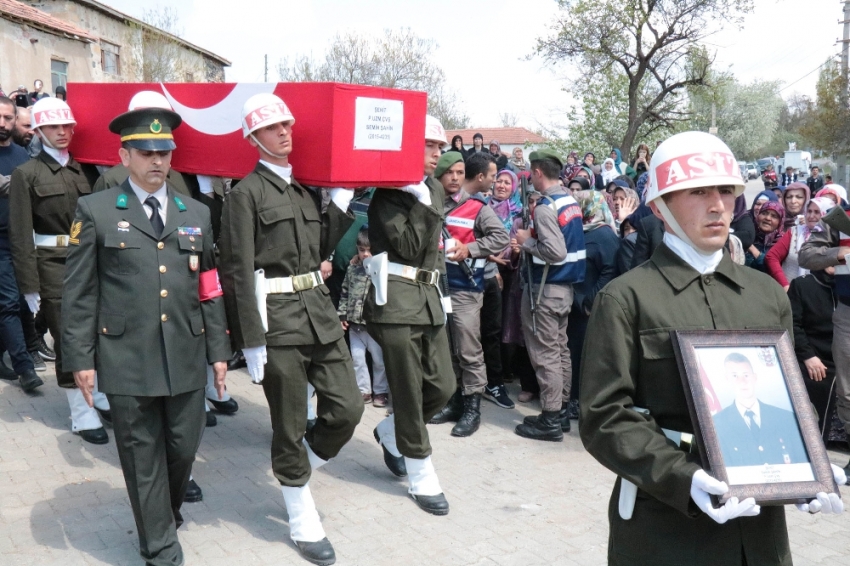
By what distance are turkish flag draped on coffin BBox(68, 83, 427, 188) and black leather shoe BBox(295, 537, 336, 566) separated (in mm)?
1951

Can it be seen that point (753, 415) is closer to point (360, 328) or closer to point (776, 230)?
point (360, 328)

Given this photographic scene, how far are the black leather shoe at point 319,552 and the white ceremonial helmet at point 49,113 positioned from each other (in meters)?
3.75

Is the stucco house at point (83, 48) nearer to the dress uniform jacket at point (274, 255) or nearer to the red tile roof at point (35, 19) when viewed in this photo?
the red tile roof at point (35, 19)

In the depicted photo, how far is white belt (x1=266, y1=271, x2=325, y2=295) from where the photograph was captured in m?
4.49

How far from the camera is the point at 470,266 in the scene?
679cm

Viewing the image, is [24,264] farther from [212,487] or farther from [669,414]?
[669,414]

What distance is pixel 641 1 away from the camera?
85.7 ft

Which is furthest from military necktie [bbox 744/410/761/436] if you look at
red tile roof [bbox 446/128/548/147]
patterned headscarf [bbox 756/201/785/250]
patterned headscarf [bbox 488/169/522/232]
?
red tile roof [bbox 446/128/548/147]

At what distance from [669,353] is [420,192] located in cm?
287

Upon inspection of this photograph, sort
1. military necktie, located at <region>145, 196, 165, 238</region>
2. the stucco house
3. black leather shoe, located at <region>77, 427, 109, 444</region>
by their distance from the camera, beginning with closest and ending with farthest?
military necktie, located at <region>145, 196, 165, 238</region> < black leather shoe, located at <region>77, 427, 109, 444</region> < the stucco house

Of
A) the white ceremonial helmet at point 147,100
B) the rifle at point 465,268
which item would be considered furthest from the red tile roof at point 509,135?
the white ceremonial helmet at point 147,100

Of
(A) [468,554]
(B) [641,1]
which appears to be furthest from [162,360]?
(B) [641,1]

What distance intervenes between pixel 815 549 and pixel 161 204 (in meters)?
4.09

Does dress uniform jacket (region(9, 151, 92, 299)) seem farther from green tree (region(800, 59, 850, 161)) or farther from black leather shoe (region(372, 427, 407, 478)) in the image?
green tree (region(800, 59, 850, 161))
